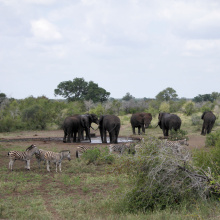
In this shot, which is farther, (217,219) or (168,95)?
(168,95)

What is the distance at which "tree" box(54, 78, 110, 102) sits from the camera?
2490 inches

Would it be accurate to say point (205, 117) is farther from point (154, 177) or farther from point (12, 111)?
point (12, 111)

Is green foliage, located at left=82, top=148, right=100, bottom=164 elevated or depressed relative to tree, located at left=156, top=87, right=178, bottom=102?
depressed

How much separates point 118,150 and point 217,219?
7.70m

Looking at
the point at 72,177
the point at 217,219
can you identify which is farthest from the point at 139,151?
the point at 72,177

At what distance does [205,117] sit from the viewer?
78.1 ft

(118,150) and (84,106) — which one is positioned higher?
(84,106)

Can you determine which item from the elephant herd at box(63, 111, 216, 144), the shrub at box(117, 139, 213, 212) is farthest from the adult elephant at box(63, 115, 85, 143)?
the shrub at box(117, 139, 213, 212)

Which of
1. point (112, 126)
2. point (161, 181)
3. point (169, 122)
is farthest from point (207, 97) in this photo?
point (161, 181)

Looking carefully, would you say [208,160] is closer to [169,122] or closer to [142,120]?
[169,122]

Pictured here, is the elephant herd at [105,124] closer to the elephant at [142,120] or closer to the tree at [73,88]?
the elephant at [142,120]

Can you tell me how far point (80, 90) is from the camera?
66000 millimetres

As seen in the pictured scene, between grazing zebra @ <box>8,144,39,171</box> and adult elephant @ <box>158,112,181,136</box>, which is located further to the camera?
adult elephant @ <box>158,112,181,136</box>

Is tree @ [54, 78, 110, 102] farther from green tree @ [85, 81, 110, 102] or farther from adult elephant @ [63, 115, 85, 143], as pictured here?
adult elephant @ [63, 115, 85, 143]
